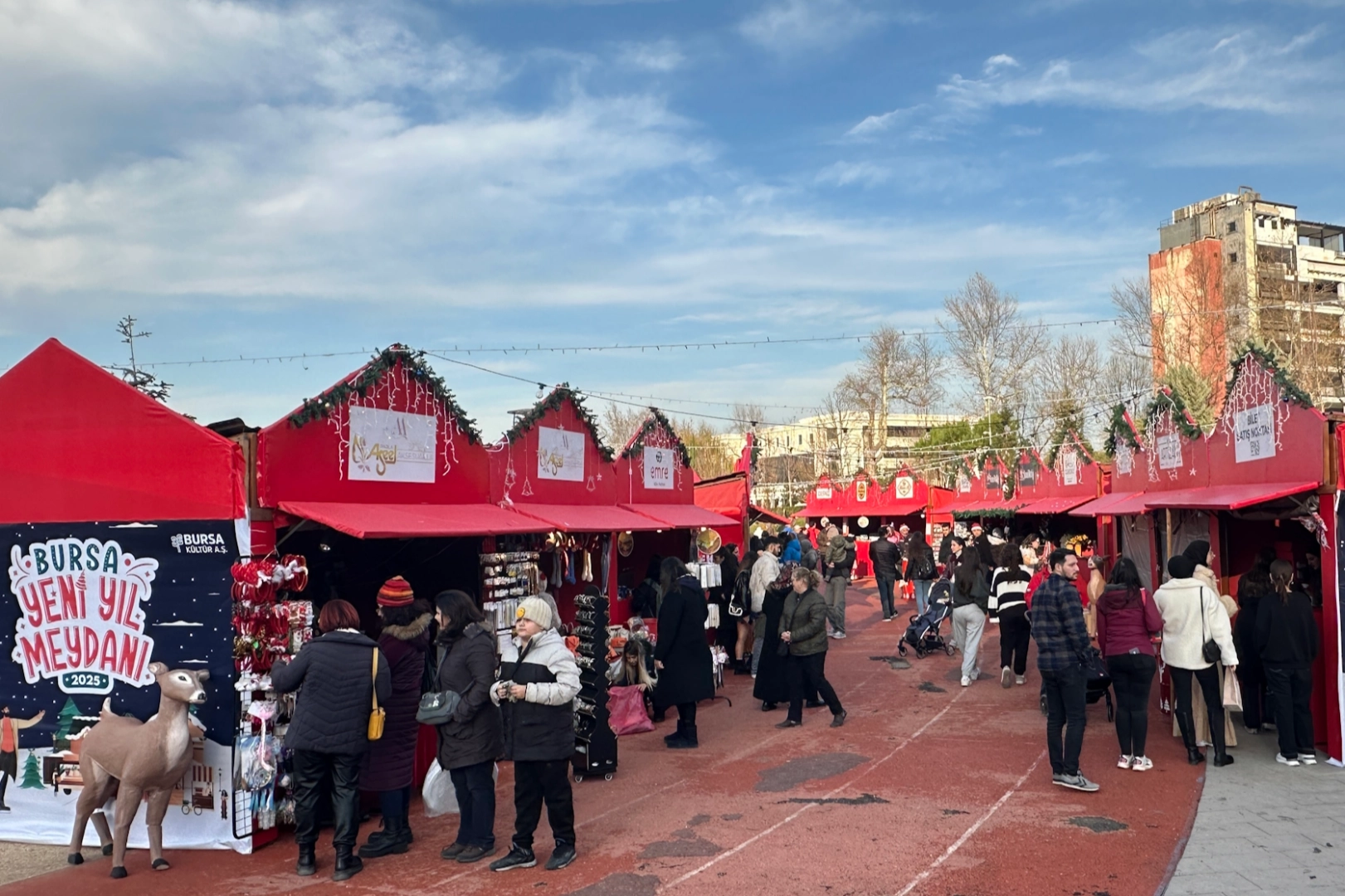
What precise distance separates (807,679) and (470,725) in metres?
4.87

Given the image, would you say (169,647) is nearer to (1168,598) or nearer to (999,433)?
(1168,598)

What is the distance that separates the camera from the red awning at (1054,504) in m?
18.6

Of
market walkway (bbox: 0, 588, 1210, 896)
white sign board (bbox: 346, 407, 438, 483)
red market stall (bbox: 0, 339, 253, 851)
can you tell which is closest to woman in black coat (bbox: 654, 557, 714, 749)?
market walkway (bbox: 0, 588, 1210, 896)

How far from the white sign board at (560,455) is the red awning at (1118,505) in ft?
20.4

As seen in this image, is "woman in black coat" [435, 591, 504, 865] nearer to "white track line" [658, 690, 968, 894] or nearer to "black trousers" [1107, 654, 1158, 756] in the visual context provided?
"white track line" [658, 690, 968, 894]

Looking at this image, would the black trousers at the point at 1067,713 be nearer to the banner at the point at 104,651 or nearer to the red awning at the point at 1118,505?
the red awning at the point at 1118,505

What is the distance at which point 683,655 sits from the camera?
9.05m

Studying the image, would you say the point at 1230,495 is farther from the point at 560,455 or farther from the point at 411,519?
the point at 411,519

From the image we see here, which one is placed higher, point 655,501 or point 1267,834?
point 655,501

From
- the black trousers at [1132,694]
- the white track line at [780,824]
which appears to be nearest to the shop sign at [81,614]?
the white track line at [780,824]

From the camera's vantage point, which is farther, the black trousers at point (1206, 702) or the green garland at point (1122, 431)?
the green garland at point (1122, 431)

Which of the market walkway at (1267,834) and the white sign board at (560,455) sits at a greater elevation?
the white sign board at (560,455)

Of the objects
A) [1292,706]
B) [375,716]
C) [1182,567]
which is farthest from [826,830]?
[1292,706]

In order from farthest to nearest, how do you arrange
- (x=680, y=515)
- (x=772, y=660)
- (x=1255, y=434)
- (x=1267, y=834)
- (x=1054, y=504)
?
(x=1054, y=504) → (x=680, y=515) → (x=772, y=660) → (x=1255, y=434) → (x=1267, y=834)
